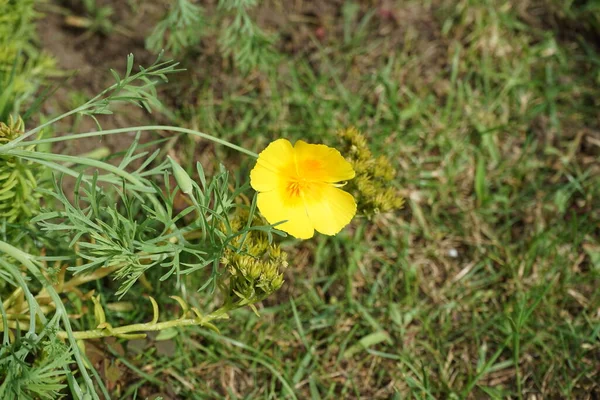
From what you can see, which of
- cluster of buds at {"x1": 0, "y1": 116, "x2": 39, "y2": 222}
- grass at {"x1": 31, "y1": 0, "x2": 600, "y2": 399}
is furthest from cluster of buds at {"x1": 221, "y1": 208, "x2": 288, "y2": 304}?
cluster of buds at {"x1": 0, "y1": 116, "x2": 39, "y2": 222}

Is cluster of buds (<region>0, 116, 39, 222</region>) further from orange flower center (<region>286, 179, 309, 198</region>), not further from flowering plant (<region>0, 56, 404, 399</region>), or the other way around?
orange flower center (<region>286, 179, 309, 198</region>)

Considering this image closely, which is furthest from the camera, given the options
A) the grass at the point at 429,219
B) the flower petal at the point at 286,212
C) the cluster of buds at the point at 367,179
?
the grass at the point at 429,219

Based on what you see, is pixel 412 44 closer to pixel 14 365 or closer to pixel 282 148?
pixel 282 148

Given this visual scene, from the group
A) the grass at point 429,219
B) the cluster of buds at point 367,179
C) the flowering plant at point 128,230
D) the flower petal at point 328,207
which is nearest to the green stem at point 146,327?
the flowering plant at point 128,230

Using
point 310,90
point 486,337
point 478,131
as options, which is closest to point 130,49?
point 310,90

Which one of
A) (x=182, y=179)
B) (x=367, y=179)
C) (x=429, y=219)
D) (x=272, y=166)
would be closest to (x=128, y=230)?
(x=182, y=179)

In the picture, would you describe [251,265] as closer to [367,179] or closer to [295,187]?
[295,187]

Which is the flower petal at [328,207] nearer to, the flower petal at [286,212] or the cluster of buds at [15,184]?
the flower petal at [286,212]
